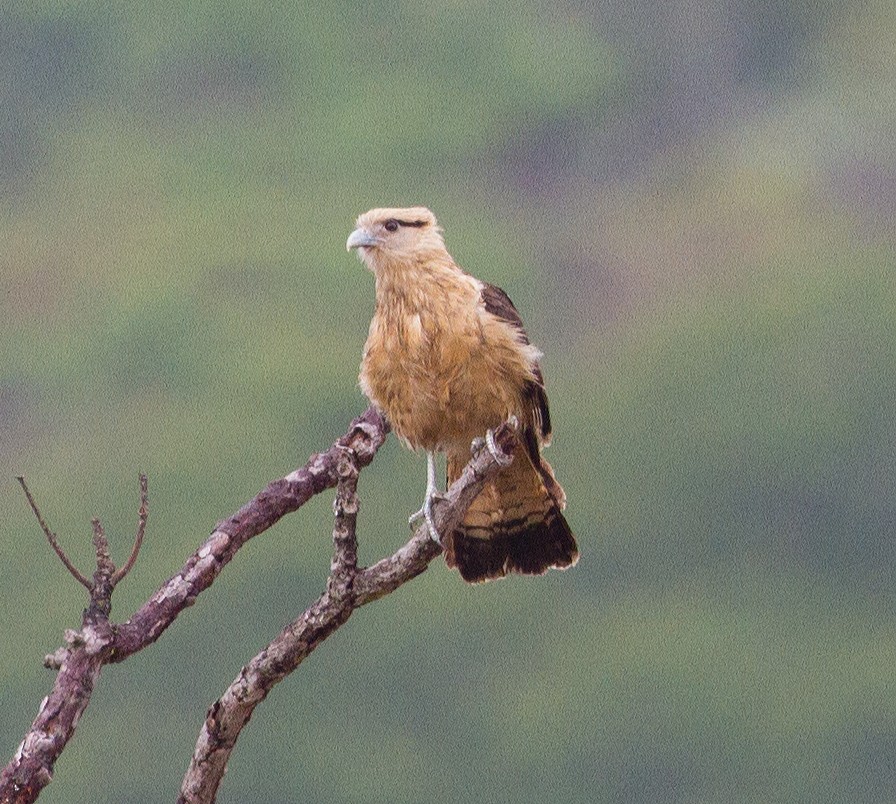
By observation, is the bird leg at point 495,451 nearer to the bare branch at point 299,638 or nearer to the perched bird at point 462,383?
the perched bird at point 462,383

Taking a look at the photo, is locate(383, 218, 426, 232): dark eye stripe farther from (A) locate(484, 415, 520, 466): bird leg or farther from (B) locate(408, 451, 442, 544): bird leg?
(A) locate(484, 415, 520, 466): bird leg

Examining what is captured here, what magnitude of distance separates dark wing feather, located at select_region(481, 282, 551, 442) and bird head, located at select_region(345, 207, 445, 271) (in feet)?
0.86

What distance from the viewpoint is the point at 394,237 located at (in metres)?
6.00

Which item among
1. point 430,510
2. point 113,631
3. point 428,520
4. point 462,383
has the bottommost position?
point 113,631

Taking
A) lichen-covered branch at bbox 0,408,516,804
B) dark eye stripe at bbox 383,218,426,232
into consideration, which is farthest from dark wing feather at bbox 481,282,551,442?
lichen-covered branch at bbox 0,408,516,804

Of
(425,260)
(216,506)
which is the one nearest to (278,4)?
(216,506)

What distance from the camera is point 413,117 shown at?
2583 cm

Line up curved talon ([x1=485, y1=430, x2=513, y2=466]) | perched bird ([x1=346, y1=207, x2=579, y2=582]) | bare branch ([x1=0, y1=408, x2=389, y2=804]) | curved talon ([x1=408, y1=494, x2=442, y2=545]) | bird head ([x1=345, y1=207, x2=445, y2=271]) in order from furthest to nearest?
1. bird head ([x1=345, y1=207, x2=445, y2=271])
2. perched bird ([x1=346, y1=207, x2=579, y2=582])
3. curved talon ([x1=485, y1=430, x2=513, y2=466])
4. curved talon ([x1=408, y1=494, x2=442, y2=545])
5. bare branch ([x1=0, y1=408, x2=389, y2=804])

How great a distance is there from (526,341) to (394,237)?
23.5 inches

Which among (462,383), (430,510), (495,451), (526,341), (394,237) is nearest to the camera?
(430,510)

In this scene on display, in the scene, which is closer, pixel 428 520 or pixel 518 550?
pixel 428 520

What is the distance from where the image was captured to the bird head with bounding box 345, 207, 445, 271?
5.95m

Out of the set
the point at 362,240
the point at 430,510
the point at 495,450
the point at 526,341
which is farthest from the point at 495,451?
the point at 362,240

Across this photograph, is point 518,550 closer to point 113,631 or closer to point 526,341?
point 526,341
